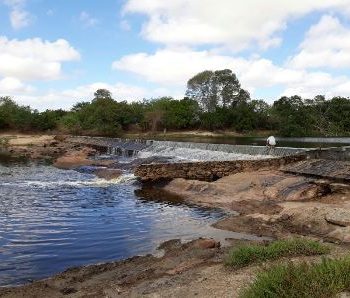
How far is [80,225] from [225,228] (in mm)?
4948

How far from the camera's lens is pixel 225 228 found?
49.1 ft

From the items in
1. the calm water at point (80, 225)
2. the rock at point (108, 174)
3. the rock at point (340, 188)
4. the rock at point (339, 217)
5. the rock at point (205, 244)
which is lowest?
the calm water at point (80, 225)

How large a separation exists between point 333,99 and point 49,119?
165ft

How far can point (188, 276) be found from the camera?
27.4 ft

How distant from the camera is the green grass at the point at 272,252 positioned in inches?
328

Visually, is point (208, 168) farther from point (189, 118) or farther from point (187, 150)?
point (189, 118)

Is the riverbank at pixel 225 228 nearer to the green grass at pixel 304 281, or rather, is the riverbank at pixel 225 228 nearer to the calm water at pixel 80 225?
the green grass at pixel 304 281

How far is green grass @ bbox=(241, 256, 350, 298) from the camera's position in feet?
18.8

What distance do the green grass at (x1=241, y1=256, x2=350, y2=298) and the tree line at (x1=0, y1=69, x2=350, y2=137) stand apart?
212ft

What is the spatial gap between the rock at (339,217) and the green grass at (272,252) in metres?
4.94

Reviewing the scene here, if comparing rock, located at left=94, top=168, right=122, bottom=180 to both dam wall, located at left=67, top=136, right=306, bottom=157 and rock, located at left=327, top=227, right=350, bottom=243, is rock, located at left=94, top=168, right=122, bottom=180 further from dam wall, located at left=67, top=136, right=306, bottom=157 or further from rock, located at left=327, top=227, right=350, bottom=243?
rock, located at left=327, top=227, right=350, bottom=243

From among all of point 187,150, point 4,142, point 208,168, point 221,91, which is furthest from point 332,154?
point 221,91

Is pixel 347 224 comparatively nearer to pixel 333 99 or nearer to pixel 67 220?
pixel 67 220

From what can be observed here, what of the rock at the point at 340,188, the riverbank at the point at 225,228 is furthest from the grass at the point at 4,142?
the rock at the point at 340,188
